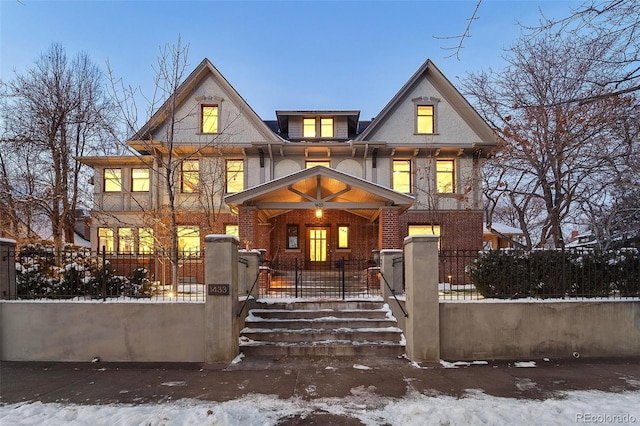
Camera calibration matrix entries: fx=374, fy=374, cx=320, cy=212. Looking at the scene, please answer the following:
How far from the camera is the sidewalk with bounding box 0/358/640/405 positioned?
5.52 meters

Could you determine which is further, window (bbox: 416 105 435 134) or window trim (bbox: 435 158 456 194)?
window (bbox: 416 105 435 134)

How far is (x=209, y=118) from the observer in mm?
18047

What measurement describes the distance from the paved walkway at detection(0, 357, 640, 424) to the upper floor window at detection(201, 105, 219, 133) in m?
12.8

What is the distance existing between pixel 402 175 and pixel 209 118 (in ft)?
31.8

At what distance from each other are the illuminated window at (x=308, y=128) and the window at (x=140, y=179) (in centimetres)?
796

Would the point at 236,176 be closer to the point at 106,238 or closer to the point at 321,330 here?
the point at 106,238

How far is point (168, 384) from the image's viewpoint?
596 cm

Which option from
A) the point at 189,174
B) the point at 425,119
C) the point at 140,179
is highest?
the point at 425,119

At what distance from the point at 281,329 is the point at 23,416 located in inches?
177

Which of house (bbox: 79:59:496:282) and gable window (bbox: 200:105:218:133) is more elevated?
gable window (bbox: 200:105:218:133)

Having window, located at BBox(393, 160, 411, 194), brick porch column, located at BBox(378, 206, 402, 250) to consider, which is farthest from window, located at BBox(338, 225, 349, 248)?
brick porch column, located at BBox(378, 206, 402, 250)

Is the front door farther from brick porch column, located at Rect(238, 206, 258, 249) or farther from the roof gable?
brick porch column, located at Rect(238, 206, 258, 249)

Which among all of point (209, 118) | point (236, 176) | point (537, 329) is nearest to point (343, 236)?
point (236, 176)

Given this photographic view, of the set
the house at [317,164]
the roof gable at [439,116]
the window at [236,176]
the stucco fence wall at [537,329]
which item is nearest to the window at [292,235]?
the house at [317,164]
